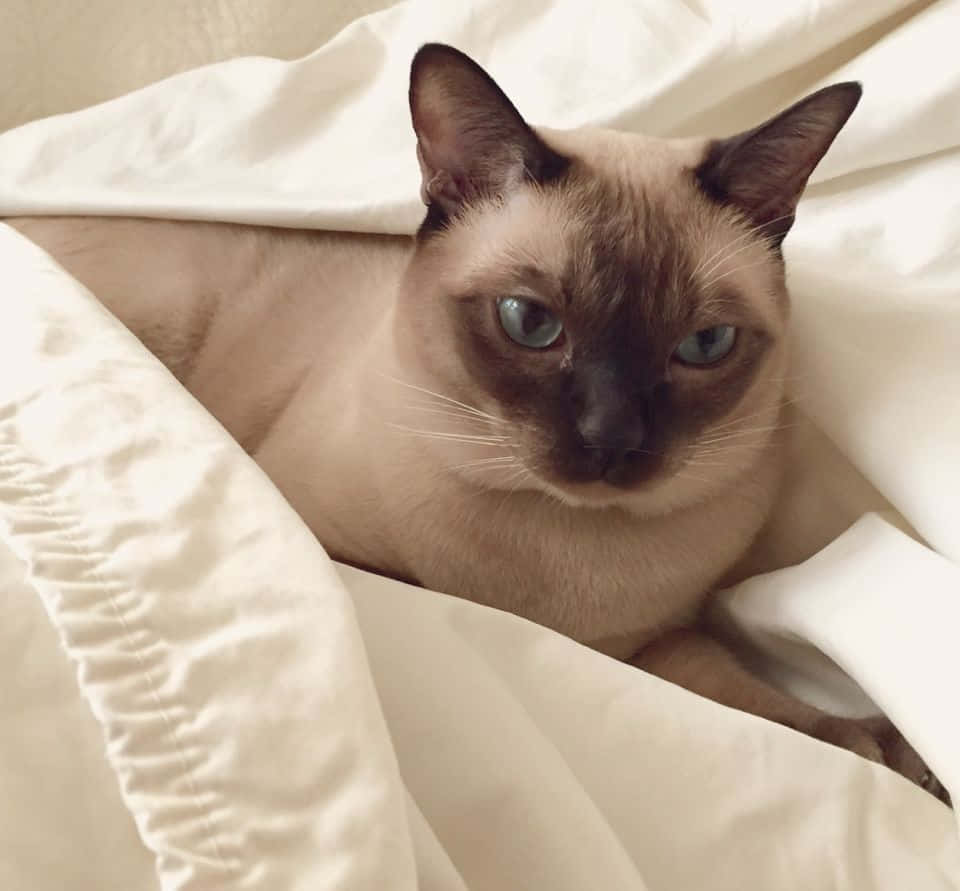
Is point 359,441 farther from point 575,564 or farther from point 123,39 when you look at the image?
point 123,39

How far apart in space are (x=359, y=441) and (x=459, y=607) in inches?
14.7

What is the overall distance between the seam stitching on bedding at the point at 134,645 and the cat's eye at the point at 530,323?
476mm

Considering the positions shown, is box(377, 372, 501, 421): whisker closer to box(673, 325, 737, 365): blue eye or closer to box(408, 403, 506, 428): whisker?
box(408, 403, 506, 428): whisker

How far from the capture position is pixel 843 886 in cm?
76

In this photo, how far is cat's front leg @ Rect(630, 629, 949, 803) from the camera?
956mm

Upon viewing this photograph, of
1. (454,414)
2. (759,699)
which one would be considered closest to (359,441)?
(454,414)

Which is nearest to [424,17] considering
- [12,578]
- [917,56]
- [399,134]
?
[399,134]

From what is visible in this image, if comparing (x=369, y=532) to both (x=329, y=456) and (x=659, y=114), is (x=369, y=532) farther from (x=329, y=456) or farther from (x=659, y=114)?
(x=659, y=114)

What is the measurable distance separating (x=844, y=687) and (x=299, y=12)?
140 centimetres

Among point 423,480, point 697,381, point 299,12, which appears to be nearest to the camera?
point 697,381

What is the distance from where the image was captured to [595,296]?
37.5 inches

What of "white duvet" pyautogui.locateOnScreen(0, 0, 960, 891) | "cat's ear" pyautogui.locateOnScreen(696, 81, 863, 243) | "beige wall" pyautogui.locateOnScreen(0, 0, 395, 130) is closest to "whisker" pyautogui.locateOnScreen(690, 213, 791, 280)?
"cat's ear" pyautogui.locateOnScreen(696, 81, 863, 243)

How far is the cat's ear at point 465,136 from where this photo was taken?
98 centimetres

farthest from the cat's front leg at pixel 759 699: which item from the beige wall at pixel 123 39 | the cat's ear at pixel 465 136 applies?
the beige wall at pixel 123 39
